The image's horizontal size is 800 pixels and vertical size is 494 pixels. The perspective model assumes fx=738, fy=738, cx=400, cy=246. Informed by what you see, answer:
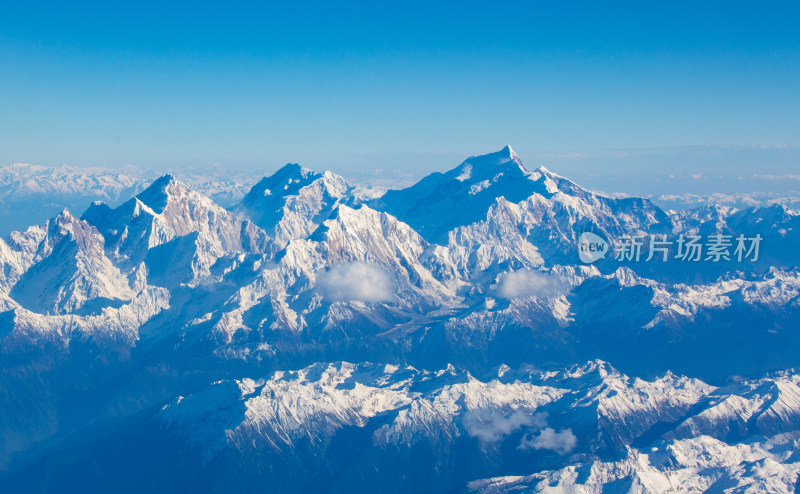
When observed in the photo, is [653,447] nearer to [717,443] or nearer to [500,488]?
[717,443]

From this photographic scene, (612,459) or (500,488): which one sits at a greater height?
(612,459)

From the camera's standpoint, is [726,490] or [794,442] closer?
[726,490]

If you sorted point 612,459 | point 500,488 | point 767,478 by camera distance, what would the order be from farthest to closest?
point 500,488
point 612,459
point 767,478

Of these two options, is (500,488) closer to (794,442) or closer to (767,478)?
(767,478)

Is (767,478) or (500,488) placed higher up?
(767,478)

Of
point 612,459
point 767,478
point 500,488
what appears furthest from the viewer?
point 500,488

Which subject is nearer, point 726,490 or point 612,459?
point 726,490

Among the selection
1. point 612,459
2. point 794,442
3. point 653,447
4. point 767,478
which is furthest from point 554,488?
point 794,442

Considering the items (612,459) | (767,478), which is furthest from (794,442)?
(612,459)
